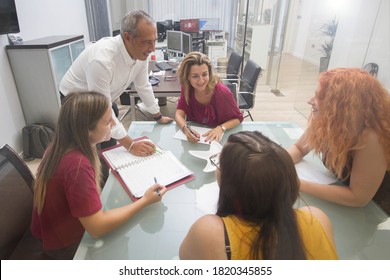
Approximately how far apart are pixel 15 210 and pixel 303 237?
3.44 feet

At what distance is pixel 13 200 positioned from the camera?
100 cm

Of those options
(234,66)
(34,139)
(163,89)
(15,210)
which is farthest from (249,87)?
(15,210)

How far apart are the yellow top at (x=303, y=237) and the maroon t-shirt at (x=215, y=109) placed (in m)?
1.12

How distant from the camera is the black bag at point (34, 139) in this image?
257 centimetres

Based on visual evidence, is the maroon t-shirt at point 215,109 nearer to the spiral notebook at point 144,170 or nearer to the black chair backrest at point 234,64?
the spiral notebook at point 144,170

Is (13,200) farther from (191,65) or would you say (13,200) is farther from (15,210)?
(191,65)

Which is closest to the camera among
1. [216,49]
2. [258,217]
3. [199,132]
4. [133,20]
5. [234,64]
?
[258,217]

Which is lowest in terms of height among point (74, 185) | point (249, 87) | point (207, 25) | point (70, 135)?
point (249, 87)

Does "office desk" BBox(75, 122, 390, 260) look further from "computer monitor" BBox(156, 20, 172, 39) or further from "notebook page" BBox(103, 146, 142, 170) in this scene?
"computer monitor" BBox(156, 20, 172, 39)

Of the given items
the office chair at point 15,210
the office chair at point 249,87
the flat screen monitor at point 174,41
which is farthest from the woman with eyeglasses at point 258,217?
the flat screen monitor at point 174,41

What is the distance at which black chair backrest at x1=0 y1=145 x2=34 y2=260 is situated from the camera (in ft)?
3.10

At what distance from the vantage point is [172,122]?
1727 mm

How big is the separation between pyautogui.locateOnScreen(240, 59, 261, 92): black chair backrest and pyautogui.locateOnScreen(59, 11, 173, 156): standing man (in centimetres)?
140
